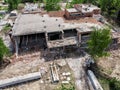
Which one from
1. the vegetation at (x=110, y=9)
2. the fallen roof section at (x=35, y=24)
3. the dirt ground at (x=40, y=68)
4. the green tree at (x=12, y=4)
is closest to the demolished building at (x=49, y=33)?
the fallen roof section at (x=35, y=24)

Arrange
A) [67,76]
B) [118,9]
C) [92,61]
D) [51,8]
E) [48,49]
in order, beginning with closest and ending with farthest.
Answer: [67,76] → [92,61] → [48,49] → [118,9] → [51,8]

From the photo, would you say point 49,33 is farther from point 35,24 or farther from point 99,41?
point 99,41

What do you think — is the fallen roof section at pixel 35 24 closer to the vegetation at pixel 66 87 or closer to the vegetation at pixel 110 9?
the vegetation at pixel 66 87

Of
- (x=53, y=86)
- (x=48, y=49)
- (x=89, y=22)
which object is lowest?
(x=53, y=86)

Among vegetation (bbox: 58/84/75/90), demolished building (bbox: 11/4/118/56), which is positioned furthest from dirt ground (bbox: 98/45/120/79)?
vegetation (bbox: 58/84/75/90)

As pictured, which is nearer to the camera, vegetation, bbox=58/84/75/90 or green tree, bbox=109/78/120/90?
vegetation, bbox=58/84/75/90

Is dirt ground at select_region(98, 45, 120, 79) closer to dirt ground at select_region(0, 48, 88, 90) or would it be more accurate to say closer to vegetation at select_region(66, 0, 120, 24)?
dirt ground at select_region(0, 48, 88, 90)

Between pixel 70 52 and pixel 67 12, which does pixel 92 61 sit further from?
pixel 67 12

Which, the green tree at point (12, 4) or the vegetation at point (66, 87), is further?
the green tree at point (12, 4)

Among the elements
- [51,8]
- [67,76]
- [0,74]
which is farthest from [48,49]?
[51,8]
